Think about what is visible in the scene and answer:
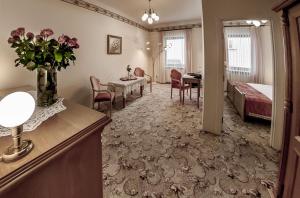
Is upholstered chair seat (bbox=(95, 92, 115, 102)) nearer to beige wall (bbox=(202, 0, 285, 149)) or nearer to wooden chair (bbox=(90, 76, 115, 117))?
wooden chair (bbox=(90, 76, 115, 117))

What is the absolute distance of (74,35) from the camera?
385cm

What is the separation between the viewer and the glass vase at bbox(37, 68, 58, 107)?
143cm

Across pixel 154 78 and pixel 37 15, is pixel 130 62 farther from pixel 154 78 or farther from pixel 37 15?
pixel 37 15

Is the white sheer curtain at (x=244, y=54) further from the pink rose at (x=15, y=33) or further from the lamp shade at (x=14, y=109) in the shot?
the lamp shade at (x=14, y=109)

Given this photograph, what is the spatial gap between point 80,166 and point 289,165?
1.36 metres

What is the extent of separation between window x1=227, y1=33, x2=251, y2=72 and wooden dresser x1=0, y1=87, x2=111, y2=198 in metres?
6.52

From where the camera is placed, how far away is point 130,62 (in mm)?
6324

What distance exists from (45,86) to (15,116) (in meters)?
0.89

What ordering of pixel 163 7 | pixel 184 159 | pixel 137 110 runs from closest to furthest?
1. pixel 184 159
2. pixel 137 110
3. pixel 163 7

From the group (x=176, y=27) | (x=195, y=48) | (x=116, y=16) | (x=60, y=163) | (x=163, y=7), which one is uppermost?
(x=176, y=27)

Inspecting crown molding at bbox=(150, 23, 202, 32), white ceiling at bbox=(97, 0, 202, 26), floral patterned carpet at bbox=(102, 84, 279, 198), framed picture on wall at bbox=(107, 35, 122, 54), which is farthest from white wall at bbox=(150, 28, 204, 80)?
floral patterned carpet at bbox=(102, 84, 279, 198)

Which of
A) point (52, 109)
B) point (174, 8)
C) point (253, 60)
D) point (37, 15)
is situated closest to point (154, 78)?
point (174, 8)

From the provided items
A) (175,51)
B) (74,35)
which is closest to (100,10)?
(74,35)

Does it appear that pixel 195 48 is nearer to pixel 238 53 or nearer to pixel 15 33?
pixel 238 53
